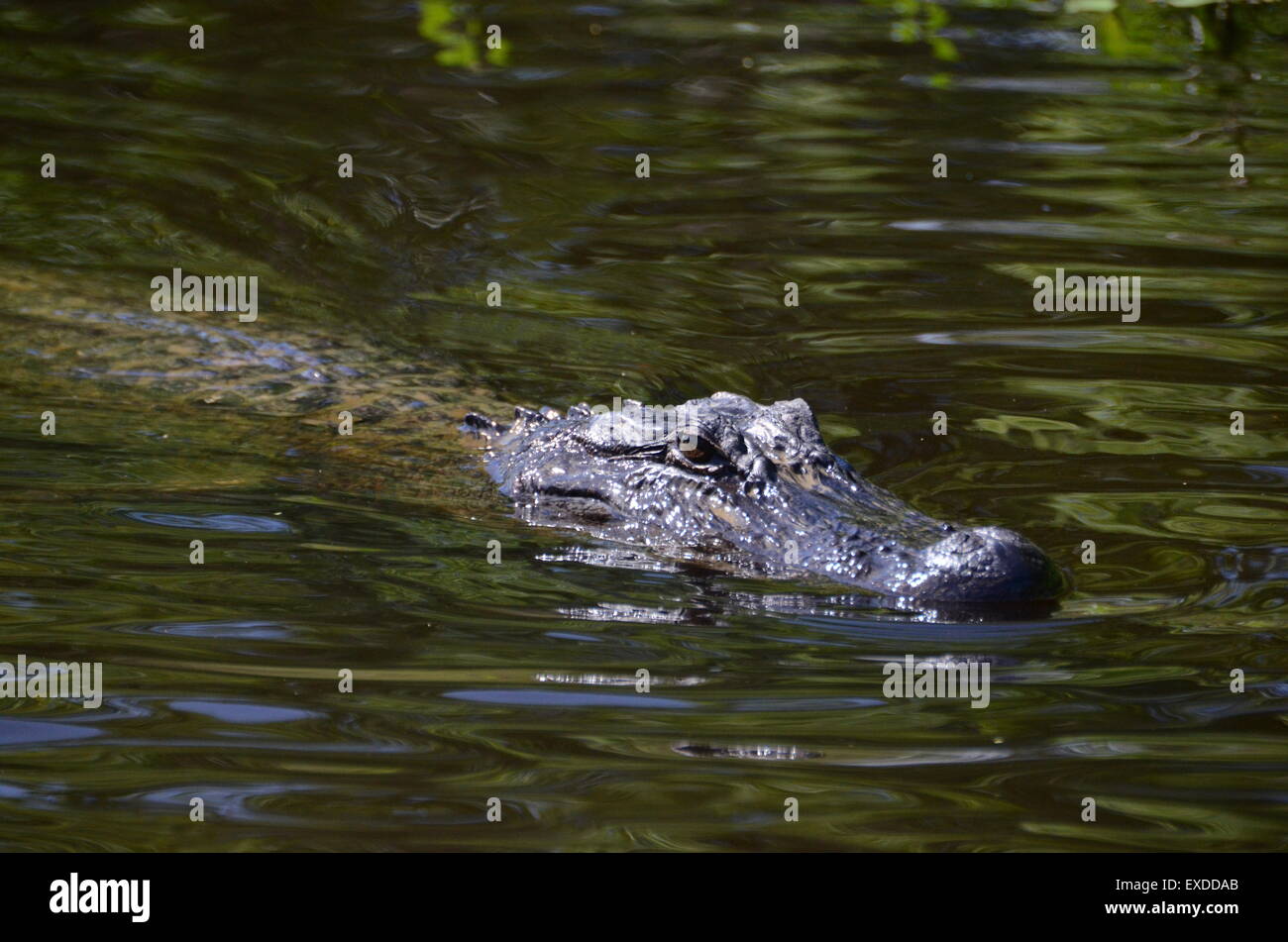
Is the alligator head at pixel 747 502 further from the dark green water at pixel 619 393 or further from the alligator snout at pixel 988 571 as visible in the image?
the dark green water at pixel 619 393

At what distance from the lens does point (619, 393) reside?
827 cm

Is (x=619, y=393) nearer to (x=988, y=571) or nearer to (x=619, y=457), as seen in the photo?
(x=619, y=457)

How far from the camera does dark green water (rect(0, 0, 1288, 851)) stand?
13.0ft

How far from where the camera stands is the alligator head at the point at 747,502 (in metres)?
5.19

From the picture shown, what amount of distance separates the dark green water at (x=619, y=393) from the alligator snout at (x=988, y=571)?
6.2 inches

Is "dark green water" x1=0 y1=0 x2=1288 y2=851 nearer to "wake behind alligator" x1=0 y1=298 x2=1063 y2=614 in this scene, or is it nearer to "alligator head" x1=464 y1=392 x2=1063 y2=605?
"wake behind alligator" x1=0 y1=298 x2=1063 y2=614

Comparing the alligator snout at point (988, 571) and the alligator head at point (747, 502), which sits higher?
the alligator head at point (747, 502)

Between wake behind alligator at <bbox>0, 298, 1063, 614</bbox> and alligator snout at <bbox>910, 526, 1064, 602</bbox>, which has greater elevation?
wake behind alligator at <bbox>0, 298, 1063, 614</bbox>

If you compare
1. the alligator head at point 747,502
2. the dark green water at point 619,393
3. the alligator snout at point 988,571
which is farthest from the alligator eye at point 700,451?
the alligator snout at point 988,571

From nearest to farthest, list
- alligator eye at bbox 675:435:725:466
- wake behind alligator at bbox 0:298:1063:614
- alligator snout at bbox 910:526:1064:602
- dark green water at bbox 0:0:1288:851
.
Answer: dark green water at bbox 0:0:1288:851 < alligator snout at bbox 910:526:1064:602 < wake behind alligator at bbox 0:298:1063:614 < alligator eye at bbox 675:435:725:466

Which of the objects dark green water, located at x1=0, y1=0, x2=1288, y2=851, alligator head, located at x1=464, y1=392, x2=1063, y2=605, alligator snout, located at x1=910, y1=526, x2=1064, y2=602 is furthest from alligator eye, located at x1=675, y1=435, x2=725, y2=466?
alligator snout, located at x1=910, y1=526, x2=1064, y2=602

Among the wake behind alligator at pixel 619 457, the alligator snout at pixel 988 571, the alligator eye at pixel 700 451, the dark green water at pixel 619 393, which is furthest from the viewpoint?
the alligator eye at pixel 700 451

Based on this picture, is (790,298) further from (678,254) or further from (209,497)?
(209,497)

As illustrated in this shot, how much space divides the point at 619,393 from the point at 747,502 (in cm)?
224
